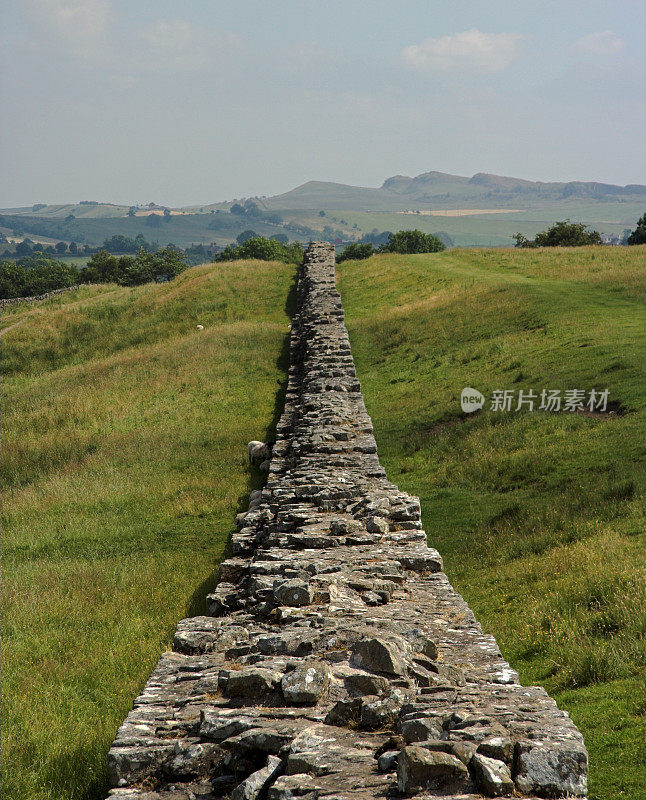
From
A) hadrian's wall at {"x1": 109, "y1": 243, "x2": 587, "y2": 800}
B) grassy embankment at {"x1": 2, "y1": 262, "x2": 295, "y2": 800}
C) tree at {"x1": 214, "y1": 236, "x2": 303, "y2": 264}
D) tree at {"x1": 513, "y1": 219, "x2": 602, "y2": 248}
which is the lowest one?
grassy embankment at {"x1": 2, "y1": 262, "x2": 295, "y2": 800}

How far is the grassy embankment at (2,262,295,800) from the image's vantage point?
7914mm

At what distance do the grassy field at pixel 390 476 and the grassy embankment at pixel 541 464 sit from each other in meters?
0.05

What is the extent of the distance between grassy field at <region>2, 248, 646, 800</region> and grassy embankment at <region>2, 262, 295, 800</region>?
5cm

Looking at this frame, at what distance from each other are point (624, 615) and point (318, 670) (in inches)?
202

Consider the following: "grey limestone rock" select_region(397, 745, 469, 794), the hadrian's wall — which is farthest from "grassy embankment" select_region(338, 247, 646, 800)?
"grey limestone rock" select_region(397, 745, 469, 794)

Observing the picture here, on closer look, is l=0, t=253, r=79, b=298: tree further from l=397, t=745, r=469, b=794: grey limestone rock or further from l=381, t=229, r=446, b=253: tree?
l=397, t=745, r=469, b=794: grey limestone rock

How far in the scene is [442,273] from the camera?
139ft

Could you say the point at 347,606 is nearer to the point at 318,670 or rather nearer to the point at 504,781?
the point at 318,670

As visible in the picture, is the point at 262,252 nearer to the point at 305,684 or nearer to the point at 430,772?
the point at 305,684

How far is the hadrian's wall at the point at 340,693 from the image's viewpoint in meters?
4.36

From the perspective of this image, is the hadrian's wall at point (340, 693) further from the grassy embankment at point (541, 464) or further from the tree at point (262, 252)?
the tree at point (262, 252)

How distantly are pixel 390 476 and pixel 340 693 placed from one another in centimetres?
1267

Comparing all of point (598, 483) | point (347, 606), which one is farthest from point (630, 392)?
point (347, 606)

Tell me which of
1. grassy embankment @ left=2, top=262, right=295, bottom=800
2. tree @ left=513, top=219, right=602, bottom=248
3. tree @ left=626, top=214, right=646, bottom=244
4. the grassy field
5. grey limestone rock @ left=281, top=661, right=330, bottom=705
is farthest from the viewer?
tree @ left=626, top=214, right=646, bottom=244
